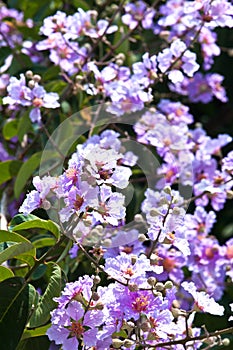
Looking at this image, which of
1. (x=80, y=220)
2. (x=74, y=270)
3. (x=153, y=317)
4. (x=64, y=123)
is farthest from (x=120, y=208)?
(x=64, y=123)

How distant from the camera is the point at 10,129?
184 centimetres

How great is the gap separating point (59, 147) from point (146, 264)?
59cm

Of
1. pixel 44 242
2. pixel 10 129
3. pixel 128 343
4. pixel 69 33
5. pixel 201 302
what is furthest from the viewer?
pixel 10 129

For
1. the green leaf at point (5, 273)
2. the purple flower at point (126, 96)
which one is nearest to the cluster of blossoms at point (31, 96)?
the purple flower at point (126, 96)

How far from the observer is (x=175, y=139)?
171cm

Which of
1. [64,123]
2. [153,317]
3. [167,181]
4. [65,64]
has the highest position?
[65,64]

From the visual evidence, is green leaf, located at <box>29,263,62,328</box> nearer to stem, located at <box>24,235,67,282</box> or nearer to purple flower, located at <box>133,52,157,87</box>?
stem, located at <box>24,235,67,282</box>

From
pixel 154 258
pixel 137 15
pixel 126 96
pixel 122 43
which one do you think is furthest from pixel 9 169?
pixel 154 258

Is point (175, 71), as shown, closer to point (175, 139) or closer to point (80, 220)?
point (175, 139)

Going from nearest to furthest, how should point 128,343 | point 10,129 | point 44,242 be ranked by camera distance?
point 128,343
point 44,242
point 10,129

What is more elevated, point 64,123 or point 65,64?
point 65,64

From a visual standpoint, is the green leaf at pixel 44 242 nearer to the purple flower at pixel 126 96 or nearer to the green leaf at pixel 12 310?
the green leaf at pixel 12 310

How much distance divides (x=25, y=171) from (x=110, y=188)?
590mm

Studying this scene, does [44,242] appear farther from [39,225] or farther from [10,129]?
[10,129]
